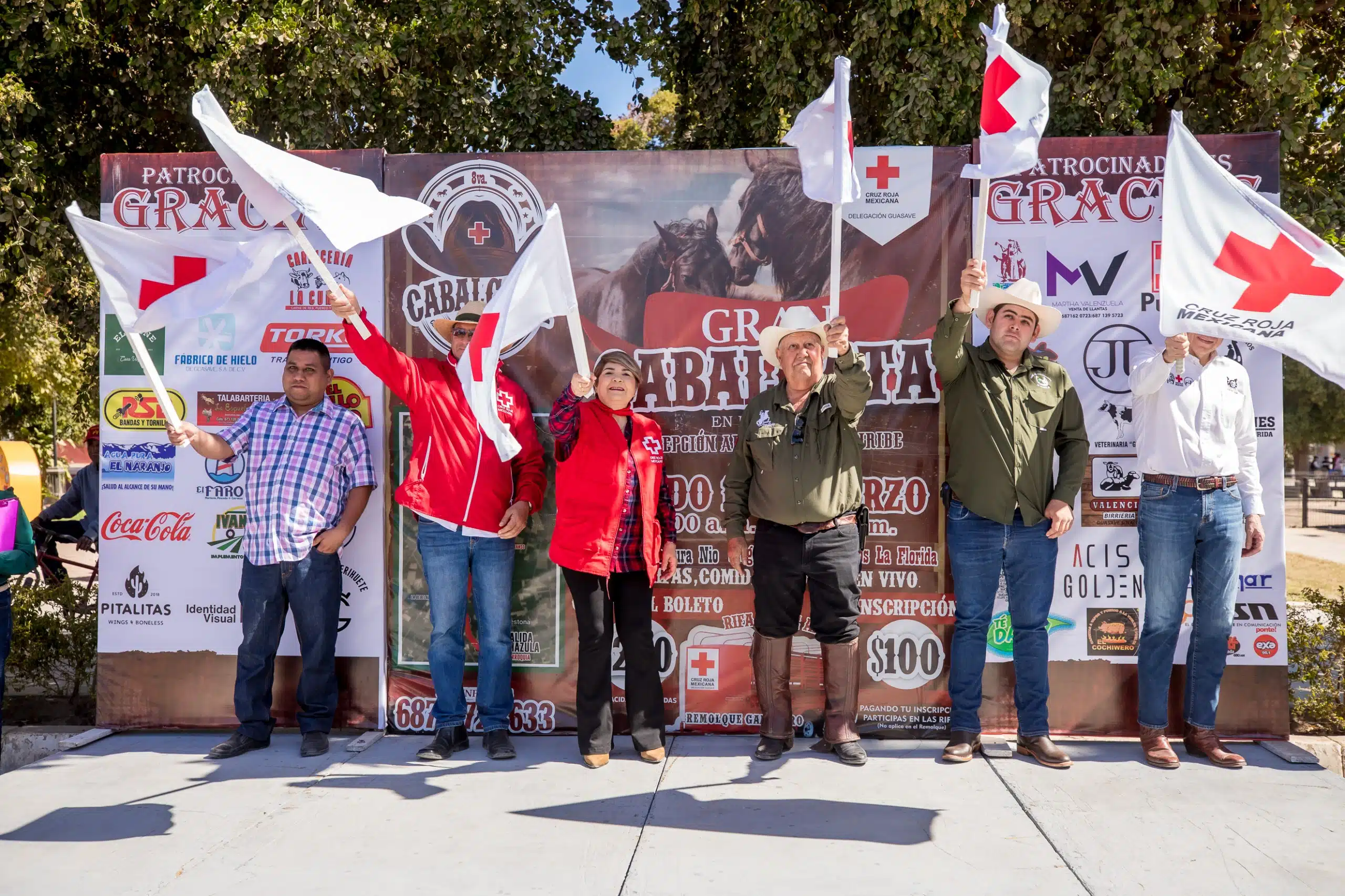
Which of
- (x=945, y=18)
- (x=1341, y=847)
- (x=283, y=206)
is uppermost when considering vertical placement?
(x=945, y=18)

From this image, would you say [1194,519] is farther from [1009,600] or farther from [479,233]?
[479,233]

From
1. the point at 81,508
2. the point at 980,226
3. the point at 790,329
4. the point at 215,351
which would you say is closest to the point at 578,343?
the point at 790,329

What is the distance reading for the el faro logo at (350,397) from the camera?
217 inches

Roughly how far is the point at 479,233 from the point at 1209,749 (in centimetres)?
451

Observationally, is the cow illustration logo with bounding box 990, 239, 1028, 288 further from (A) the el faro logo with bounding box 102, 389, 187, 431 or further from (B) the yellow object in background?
(B) the yellow object in background

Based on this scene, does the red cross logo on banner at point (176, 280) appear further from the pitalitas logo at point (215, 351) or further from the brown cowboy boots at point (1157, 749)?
the brown cowboy boots at point (1157, 749)

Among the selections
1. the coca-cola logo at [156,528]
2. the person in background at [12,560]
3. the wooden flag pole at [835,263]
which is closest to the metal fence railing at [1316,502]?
the wooden flag pole at [835,263]

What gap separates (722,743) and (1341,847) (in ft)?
8.73

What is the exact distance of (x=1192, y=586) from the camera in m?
4.91

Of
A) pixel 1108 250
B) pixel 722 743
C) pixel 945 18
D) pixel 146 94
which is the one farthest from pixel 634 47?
pixel 722 743

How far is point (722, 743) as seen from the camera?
5184 millimetres

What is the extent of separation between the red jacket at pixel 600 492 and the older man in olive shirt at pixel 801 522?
1.36 feet

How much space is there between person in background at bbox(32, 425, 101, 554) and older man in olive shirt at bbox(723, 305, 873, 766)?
4.42 metres

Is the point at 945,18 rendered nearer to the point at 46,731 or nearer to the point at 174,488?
the point at 174,488
